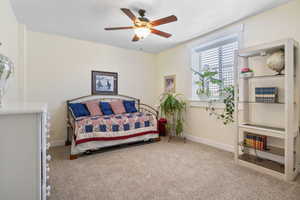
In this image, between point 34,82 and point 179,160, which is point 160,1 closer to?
point 179,160

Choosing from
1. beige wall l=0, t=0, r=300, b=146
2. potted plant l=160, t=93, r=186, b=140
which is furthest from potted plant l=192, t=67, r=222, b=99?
potted plant l=160, t=93, r=186, b=140

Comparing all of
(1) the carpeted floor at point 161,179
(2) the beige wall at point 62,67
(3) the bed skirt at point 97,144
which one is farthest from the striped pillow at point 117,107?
(1) the carpeted floor at point 161,179

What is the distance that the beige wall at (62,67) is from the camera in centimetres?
317

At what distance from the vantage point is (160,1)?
2158 millimetres

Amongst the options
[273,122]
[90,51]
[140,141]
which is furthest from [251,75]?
[90,51]

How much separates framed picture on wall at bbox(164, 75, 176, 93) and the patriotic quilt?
112 cm

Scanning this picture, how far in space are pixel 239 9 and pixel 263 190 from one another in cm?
247

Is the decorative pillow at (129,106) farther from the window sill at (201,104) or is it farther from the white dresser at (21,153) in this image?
the white dresser at (21,153)

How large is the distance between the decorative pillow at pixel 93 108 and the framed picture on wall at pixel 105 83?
38 centimetres

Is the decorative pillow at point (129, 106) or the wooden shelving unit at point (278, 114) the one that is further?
the decorative pillow at point (129, 106)

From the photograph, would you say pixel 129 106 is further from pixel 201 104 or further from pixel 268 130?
pixel 268 130

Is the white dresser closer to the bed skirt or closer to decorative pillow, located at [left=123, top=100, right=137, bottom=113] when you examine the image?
the bed skirt

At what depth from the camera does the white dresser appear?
0.91 m

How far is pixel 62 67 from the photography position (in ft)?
11.3
